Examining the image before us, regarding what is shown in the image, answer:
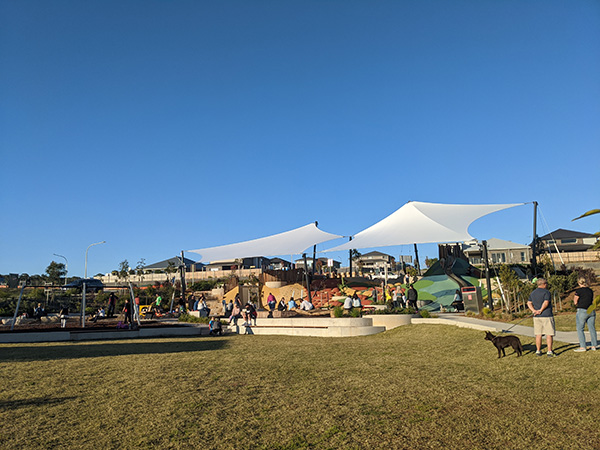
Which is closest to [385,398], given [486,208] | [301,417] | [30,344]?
[301,417]

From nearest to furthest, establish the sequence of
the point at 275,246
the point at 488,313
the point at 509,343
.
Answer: the point at 509,343 → the point at 488,313 → the point at 275,246

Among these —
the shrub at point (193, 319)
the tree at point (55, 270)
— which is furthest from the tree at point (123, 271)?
the shrub at point (193, 319)

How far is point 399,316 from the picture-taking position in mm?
15539

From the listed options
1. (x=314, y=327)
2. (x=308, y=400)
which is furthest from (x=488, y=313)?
(x=308, y=400)

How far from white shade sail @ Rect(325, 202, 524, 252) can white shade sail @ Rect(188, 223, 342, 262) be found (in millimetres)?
1886

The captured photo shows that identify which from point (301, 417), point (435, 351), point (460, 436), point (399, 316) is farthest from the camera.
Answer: point (399, 316)

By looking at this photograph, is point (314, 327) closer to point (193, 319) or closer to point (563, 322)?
point (193, 319)

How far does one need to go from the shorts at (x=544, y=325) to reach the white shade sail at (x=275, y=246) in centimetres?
1599

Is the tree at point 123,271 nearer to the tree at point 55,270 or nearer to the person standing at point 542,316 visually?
the tree at point 55,270

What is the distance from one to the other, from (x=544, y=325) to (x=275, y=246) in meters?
18.4

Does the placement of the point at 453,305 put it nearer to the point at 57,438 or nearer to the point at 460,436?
the point at 460,436

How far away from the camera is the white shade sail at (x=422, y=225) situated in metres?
20.4

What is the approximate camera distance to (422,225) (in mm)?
22203

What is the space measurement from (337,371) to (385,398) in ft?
7.40
